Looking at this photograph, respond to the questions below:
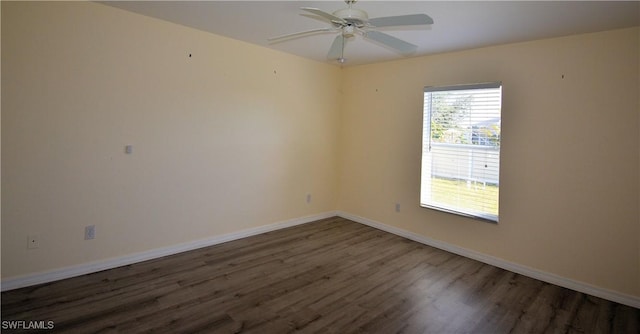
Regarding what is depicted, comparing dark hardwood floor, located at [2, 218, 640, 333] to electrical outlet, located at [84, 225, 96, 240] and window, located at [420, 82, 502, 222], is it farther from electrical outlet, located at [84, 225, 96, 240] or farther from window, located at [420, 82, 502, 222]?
window, located at [420, 82, 502, 222]

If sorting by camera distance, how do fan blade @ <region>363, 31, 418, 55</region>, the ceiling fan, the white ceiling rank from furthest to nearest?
the white ceiling → fan blade @ <region>363, 31, 418, 55</region> → the ceiling fan

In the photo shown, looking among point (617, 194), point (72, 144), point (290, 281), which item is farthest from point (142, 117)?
point (617, 194)

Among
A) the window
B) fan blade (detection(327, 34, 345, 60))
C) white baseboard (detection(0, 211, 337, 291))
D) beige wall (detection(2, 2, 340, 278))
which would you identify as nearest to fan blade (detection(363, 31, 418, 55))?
fan blade (detection(327, 34, 345, 60))

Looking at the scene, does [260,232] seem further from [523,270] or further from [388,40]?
[523,270]

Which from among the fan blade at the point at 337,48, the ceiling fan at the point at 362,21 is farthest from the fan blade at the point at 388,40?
the fan blade at the point at 337,48

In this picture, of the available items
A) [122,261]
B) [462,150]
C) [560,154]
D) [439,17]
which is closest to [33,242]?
[122,261]

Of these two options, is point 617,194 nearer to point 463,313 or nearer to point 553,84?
point 553,84

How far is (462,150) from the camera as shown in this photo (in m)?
3.86

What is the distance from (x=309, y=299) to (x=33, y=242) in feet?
7.74

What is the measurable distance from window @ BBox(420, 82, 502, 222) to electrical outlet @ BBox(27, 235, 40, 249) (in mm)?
3998

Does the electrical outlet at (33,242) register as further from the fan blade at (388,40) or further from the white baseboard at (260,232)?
the fan blade at (388,40)

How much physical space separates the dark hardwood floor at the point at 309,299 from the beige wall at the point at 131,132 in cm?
42

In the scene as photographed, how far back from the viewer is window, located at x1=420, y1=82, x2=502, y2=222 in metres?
3.60

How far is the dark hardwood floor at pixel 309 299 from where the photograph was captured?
2.39m
